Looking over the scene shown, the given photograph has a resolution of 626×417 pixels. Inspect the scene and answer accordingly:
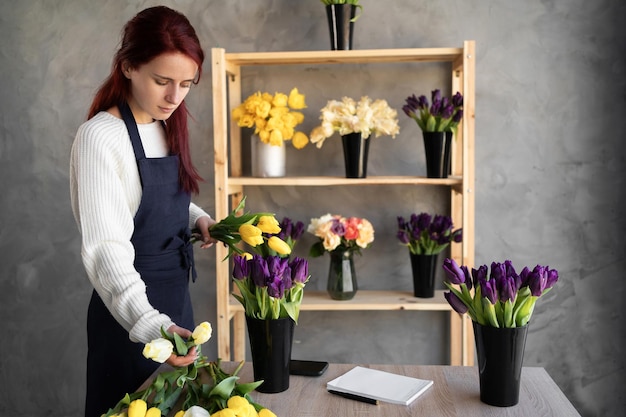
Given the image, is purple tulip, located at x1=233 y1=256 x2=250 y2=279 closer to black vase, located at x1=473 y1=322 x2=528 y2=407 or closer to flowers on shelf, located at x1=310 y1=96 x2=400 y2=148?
black vase, located at x1=473 y1=322 x2=528 y2=407

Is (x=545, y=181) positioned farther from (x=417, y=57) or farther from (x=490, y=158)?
(x=417, y=57)

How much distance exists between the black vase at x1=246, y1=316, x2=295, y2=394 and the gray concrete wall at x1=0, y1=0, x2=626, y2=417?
1.52 m

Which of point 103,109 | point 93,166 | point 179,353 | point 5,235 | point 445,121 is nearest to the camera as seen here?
point 179,353

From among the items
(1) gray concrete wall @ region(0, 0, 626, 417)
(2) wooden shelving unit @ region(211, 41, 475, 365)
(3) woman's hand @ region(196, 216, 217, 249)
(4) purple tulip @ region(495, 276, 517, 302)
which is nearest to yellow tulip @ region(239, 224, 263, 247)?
(3) woman's hand @ region(196, 216, 217, 249)

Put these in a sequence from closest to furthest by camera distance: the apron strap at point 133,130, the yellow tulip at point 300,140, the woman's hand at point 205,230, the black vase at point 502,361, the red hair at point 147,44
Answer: the black vase at point 502,361
the red hair at point 147,44
the apron strap at point 133,130
the woman's hand at point 205,230
the yellow tulip at point 300,140

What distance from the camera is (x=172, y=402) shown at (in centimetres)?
139

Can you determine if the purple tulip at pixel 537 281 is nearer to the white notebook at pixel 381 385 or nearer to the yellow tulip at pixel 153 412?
the white notebook at pixel 381 385

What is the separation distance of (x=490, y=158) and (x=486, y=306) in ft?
5.27

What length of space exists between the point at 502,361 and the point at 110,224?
0.98 metres

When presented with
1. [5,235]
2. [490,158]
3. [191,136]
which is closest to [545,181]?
[490,158]

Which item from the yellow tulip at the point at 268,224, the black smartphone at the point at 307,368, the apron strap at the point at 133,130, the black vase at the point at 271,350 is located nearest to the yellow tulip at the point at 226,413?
the black vase at the point at 271,350

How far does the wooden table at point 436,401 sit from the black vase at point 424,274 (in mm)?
1124

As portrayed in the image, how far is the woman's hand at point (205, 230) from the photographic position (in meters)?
2.09

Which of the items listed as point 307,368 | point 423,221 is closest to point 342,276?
point 423,221
